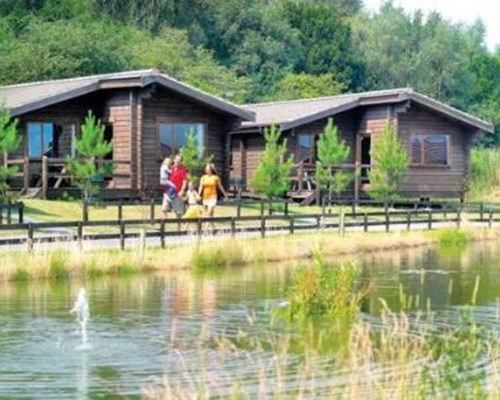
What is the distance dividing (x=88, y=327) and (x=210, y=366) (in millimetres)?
4007

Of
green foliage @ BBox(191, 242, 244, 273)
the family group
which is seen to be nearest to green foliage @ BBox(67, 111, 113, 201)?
the family group

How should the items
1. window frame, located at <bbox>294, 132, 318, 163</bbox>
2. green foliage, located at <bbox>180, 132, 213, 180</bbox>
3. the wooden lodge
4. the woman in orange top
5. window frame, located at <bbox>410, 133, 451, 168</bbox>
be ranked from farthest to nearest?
window frame, located at <bbox>410, 133, 451, 168</bbox>
window frame, located at <bbox>294, 132, 318, 163</bbox>
the wooden lodge
green foliage, located at <bbox>180, 132, 213, 180</bbox>
the woman in orange top

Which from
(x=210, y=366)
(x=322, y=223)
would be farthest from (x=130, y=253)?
(x=210, y=366)

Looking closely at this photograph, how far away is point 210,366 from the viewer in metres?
14.9

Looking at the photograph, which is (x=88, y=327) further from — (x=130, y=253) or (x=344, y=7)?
(x=344, y=7)

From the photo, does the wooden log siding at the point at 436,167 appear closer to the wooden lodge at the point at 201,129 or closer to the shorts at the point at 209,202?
the wooden lodge at the point at 201,129

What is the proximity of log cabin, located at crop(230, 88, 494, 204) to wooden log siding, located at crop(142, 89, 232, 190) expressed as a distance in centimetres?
335

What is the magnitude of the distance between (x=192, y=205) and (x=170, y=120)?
10.3 metres

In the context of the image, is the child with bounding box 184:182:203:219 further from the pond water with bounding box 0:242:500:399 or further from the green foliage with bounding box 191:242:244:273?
the pond water with bounding box 0:242:500:399

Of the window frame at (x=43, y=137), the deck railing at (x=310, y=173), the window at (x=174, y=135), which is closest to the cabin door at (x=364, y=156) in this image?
the deck railing at (x=310, y=173)

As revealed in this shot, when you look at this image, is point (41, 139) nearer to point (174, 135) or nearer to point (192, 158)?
point (174, 135)

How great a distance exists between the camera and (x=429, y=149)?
5150 centimetres

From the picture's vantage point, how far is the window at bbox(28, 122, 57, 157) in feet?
139

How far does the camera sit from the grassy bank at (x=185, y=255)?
24672 mm
